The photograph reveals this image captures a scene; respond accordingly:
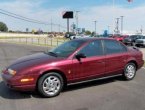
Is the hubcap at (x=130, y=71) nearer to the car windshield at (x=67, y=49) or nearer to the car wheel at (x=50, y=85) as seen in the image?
the car windshield at (x=67, y=49)

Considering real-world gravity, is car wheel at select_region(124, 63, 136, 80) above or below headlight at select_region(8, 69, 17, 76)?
below

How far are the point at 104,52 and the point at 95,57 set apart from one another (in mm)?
453

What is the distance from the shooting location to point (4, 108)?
19.7ft

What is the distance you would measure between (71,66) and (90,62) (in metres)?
0.66

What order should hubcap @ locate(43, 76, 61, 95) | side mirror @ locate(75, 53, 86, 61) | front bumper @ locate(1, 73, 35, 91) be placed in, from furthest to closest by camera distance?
side mirror @ locate(75, 53, 86, 61)
hubcap @ locate(43, 76, 61, 95)
front bumper @ locate(1, 73, 35, 91)

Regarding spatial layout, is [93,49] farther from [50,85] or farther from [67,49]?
[50,85]

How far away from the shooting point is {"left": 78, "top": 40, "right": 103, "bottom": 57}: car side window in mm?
7777

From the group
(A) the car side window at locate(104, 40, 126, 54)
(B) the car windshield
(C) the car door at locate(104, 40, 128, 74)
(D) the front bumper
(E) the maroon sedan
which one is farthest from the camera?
(A) the car side window at locate(104, 40, 126, 54)

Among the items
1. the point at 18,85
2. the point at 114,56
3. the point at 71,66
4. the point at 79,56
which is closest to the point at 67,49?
the point at 79,56

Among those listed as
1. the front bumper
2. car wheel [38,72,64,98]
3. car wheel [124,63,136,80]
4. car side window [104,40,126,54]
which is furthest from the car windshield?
car wheel [124,63,136,80]

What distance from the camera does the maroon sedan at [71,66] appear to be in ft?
22.3

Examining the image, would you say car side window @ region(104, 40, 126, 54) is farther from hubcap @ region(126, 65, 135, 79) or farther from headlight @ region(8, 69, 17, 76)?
headlight @ region(8, 69, 17, 76)

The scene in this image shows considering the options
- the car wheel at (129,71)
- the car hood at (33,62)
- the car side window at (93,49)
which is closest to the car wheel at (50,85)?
the car hood at (33,62)

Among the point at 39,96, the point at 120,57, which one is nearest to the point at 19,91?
the point at 39,96
